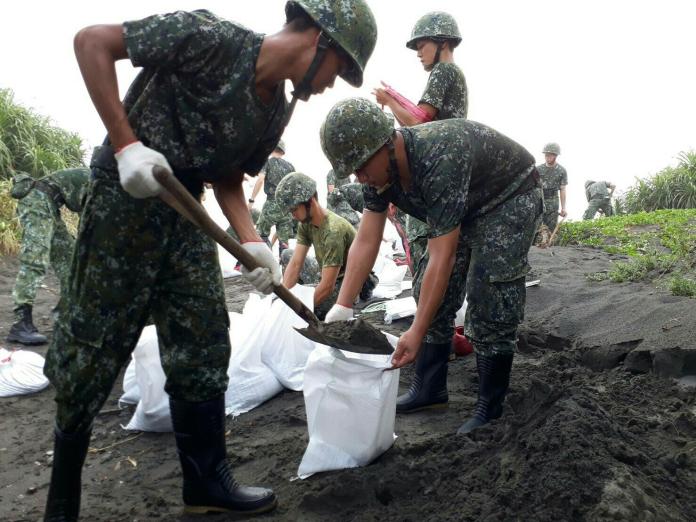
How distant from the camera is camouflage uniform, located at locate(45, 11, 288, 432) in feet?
5.58

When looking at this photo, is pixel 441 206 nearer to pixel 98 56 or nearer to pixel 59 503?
pixel 98 56

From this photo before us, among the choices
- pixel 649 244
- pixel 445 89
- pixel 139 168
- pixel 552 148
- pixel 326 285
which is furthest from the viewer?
pixel 552 148

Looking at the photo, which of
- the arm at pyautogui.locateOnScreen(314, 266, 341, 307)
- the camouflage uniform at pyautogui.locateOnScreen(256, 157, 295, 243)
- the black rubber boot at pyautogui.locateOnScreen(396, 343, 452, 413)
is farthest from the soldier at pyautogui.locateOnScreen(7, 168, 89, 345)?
the camouflage uniform at pyautogui.locateOnScreen(256, 157, 295, 243)

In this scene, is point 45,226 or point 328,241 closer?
point 328,241

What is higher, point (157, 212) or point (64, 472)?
point (157, 212)

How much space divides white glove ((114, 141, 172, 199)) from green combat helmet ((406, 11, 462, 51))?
7.31 ft

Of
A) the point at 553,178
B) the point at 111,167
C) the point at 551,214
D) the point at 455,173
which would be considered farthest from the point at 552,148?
the point at 111,167

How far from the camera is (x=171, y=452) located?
9.12 feet

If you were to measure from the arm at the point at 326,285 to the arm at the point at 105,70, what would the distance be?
7.24 feet

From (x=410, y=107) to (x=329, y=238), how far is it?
3.49 feet

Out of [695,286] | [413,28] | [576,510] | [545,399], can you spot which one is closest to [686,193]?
[695,286]

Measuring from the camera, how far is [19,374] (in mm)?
3572

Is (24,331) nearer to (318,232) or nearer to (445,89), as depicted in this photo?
(318,232)

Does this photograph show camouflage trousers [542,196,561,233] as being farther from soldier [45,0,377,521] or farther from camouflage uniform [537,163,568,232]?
soldier [45,0,377,521]
